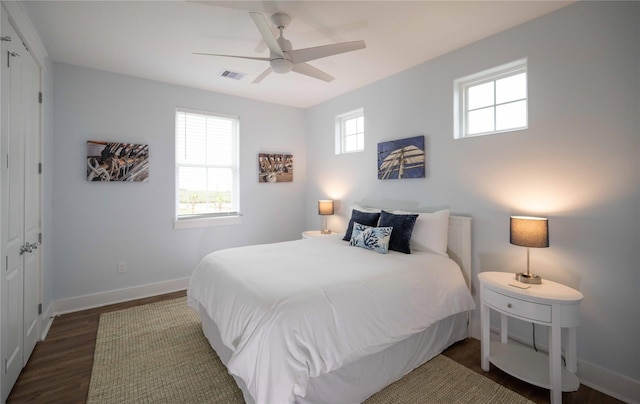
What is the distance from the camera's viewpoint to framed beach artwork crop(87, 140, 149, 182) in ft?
10.9

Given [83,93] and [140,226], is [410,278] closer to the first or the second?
[140,226]

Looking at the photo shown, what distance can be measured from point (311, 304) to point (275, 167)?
3336mm

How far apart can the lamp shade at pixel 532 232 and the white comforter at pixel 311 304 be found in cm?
63

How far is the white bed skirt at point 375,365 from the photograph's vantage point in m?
1.74

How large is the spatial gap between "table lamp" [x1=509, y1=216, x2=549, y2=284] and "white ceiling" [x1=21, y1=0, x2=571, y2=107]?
64.3 inches

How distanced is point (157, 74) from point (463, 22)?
3334mm

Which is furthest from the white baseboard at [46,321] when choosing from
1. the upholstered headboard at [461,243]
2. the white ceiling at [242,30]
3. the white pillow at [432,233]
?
the upholstered headboard at [461,243]

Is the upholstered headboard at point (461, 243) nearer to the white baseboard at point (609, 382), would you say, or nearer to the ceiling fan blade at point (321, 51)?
the white baseboard at point (609, 382)

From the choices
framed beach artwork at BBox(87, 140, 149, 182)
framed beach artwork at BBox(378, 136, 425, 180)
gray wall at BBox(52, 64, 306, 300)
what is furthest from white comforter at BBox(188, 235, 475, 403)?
framed beach artwork at BBox(87, 140, 149, 182)

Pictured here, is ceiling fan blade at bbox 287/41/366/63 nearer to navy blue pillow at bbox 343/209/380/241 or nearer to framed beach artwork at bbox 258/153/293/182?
navy blue pillow at bbox 343/209/380/241

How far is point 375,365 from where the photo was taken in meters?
1.96

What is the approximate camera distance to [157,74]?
349 centimetres

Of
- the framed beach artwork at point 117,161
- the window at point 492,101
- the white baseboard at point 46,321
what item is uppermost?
the window at point 492,101

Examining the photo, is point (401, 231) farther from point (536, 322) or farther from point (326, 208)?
point (326, 208)
